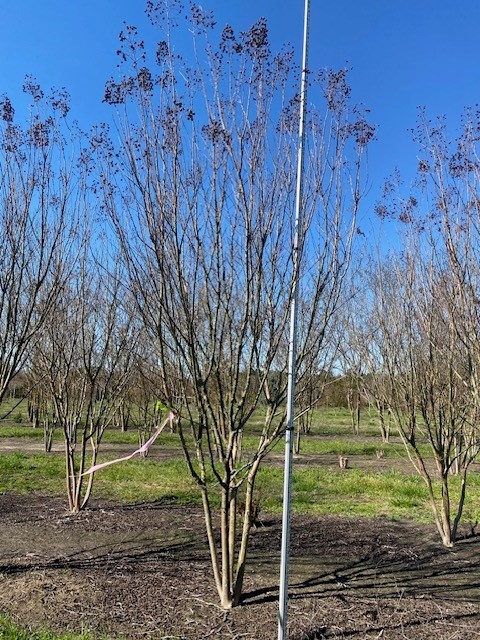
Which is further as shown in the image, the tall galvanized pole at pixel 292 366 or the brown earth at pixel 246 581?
the brown earth at pixel 246 581

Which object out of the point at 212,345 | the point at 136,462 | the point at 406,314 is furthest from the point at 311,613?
the point at 136,462

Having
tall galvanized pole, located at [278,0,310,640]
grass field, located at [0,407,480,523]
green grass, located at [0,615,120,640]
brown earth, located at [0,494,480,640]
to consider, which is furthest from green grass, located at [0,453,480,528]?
tall galvanized pole, located at [278,0,310,640]

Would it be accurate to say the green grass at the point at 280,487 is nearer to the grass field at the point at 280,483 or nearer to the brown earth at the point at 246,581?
the grass field at the point at 280,483

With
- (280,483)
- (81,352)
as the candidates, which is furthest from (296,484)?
(81,352)

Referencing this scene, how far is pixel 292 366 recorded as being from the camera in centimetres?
344

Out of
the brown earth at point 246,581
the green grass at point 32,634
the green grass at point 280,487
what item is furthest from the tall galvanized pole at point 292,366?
the green grass at point 280,487

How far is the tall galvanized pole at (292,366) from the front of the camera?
3.34 m

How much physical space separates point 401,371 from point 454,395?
2.34 feet

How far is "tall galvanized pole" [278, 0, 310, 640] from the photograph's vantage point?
3.34 meters

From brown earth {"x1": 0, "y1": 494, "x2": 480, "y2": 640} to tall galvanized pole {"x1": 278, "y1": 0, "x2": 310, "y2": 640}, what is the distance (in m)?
0.75

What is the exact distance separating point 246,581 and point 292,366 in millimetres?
2600

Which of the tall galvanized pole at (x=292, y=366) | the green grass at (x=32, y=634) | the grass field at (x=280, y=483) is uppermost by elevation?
the tall galvanized pole at (x=292, y=366)

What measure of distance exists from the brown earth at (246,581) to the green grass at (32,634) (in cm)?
14

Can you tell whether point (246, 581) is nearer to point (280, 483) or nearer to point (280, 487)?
point (280, 487)
